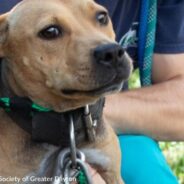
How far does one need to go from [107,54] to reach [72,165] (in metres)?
0.41

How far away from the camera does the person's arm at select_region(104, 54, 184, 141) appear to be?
9.11ft

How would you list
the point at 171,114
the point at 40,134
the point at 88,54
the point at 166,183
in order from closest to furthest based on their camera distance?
the point at 88,54
the point at 40,134
the point at 166,183
the point at 171,114

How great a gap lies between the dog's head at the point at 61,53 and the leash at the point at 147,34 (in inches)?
18.7

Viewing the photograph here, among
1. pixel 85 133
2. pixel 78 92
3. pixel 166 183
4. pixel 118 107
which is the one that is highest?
pixel 78 92

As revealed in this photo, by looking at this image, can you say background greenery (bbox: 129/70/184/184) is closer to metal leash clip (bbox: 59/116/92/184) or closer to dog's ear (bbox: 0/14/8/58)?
metal leash clip (bbox: 59/116/92/184)

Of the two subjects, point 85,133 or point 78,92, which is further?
point 85,133

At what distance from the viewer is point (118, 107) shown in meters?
2.78

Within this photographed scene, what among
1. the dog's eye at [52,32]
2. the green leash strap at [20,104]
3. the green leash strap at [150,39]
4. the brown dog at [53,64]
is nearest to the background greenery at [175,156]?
the green leash strap at [150,39]

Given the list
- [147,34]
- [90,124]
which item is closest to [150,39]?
[147,34]

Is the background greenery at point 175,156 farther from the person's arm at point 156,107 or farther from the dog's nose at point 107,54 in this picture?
the dog's nose at point 107,54

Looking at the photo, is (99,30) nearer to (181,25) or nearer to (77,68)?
(77,68)

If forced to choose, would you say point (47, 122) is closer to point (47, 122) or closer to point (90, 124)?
point (47, 122)

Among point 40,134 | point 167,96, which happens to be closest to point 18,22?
point 40,134

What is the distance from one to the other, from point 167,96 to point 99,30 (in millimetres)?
709
